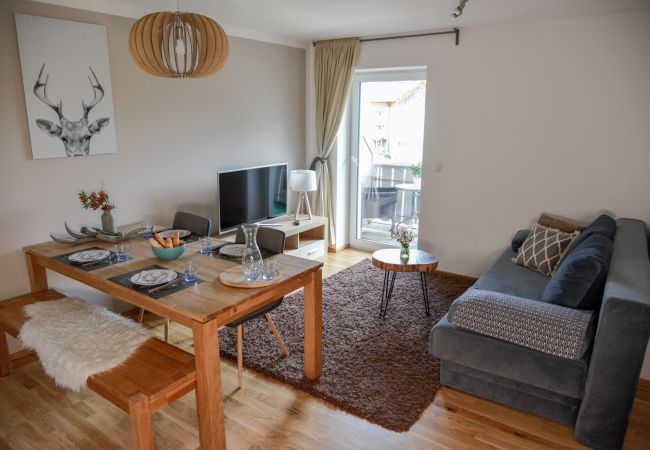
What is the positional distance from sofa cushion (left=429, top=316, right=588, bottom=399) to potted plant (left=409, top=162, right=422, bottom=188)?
8.71 feet

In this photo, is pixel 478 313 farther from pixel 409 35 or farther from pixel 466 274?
pixel 409 35

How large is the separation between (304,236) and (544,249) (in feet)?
8.44

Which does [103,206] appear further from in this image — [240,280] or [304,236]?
[304,236]

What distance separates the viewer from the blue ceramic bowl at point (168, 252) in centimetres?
279

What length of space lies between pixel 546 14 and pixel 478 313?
2621 millimetres

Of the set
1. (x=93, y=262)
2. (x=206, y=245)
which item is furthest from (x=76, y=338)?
(x=206, y=245)

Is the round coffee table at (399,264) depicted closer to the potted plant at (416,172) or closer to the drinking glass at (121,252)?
the potted plant at (416,172)

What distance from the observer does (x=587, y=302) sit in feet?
8.41

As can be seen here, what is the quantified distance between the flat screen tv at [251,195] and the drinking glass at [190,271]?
165cm

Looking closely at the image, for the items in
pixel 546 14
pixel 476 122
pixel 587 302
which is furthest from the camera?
pixel 476 122

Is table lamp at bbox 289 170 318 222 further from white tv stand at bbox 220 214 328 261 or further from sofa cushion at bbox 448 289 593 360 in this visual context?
sofa cushion at bbox 448 289 593 360

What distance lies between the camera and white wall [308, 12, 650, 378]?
147 inches

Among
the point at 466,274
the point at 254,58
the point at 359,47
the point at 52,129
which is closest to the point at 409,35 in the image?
the point at 359,47

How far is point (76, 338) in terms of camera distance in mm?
2479
